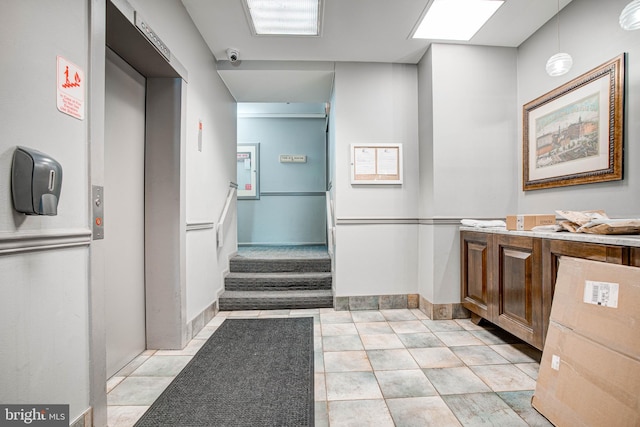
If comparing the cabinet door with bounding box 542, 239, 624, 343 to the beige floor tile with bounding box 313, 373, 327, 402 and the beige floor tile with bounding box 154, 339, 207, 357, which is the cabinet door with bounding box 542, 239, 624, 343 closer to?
the beige floor tile with bounding box 313, 373, 327, 402

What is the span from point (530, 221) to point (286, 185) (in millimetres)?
3868

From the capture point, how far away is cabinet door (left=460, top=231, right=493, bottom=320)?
91.9 inches

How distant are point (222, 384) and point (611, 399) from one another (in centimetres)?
193

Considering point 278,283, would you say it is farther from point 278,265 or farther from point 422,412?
point 422,412

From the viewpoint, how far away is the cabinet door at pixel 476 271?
7.66 ft

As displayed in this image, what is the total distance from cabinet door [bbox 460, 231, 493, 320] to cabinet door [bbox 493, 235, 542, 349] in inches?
4.9

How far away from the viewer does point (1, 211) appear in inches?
35.9

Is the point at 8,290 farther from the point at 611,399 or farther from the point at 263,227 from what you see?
the point at 263,227

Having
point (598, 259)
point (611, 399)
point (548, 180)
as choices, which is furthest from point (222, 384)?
point (548, 180)

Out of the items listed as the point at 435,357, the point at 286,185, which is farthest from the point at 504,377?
the point at 286,185

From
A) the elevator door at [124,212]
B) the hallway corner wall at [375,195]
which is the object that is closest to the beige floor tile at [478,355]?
the hallway corner wall at [375,195]

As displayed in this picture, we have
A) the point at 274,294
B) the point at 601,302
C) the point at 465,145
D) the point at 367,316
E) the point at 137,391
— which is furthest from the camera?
the point at 274,294

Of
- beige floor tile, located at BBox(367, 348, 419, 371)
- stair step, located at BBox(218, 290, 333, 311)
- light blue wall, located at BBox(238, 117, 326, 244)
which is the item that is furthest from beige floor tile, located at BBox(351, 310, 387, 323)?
light blue wall, located at BBox(238, 117, 326, 244)

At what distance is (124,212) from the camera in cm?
188
